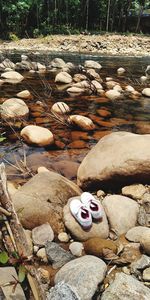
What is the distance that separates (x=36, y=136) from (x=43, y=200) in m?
2.55

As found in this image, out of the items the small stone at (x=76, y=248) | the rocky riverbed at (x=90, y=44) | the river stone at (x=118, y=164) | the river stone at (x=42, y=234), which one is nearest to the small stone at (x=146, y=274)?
the small stone at (x=76, y=248)

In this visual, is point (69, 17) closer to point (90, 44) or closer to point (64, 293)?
point (90, 44)

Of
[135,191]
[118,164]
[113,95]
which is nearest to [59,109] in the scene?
[113,95]

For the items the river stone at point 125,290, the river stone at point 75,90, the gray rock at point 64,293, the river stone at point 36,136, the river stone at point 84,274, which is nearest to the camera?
the gray rock at point 64,293

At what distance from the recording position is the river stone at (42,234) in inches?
137

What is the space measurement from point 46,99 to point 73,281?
23.9ft

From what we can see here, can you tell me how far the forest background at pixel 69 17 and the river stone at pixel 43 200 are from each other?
94.0ft

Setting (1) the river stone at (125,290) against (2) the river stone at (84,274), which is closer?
(1) the river stone at (125,290)

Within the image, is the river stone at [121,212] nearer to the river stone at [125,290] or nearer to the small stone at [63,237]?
the small stone at [63,237]

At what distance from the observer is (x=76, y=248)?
3.44 m

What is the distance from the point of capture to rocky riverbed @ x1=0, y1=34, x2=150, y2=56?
27734 mm

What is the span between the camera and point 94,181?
4.64 metres

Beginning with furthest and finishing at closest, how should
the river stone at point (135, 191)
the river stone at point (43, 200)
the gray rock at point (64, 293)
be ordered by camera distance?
the river stone at point (135, 191)
the river stone at point (43, 200)
the gray rock at point (64, 293)

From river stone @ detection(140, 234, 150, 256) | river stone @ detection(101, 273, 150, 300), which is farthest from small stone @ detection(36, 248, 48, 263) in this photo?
river stone @ detection(140, 234, 150, 256)
